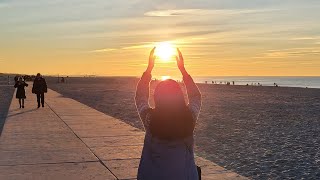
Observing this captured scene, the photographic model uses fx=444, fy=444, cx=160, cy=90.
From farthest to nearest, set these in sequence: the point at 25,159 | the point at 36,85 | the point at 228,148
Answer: the point at 36,85 → the point at 228,148 → the point at 25,159

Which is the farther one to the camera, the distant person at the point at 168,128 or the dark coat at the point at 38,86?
the dark coat at the point at 38,86

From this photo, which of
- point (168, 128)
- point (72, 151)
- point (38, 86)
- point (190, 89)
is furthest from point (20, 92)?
point (168, 128)

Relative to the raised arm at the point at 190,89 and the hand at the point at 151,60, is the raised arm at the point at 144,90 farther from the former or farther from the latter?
the raised arm at the point at 190,89

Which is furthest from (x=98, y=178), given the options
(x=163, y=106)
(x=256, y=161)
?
(x=256, y=161)

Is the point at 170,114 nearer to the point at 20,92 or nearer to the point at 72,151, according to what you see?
the point at 72,151

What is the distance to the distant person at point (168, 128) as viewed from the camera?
371 cm

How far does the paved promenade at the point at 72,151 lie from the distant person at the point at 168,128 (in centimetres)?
317

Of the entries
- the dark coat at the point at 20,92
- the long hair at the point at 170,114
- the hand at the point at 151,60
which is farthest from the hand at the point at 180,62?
the dark coat at the point at 20,92

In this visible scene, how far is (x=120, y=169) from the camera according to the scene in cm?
765

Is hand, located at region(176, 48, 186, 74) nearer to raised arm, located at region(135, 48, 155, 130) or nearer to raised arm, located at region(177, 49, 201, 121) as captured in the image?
raised arm, located at region(177, 49, 201, 121)

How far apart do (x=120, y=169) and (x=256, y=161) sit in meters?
3.76

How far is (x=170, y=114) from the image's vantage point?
146 inches

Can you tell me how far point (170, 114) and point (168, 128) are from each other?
131 millimetres

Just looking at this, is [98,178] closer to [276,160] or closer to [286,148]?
[276,160]
